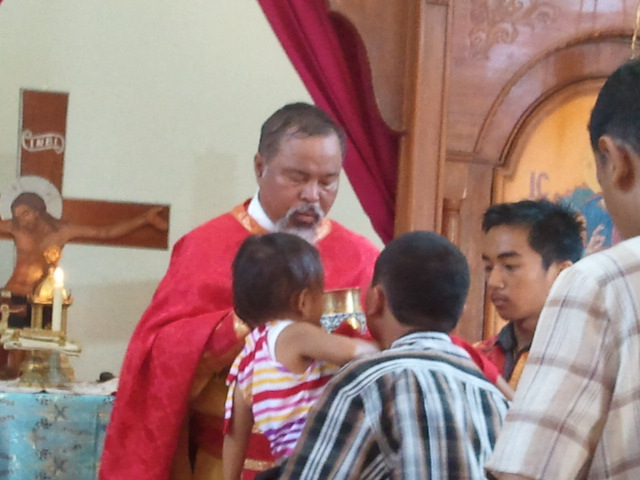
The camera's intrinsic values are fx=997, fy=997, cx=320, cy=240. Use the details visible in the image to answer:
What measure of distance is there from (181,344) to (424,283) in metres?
0.93

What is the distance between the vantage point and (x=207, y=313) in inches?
95.0

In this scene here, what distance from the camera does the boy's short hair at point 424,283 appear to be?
61.9 inches

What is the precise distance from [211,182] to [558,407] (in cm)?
328

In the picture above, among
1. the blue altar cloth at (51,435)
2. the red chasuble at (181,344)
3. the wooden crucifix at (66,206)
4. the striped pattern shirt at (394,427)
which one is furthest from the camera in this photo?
the wooden crucifix at (66,206)

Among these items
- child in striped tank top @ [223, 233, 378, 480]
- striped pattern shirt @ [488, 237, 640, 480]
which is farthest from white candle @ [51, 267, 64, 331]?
striped pattern shirt @ [488, 237, 640, 480]

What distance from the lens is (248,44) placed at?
170 inches

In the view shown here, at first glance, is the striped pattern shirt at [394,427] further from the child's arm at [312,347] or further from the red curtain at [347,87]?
the red curtain at [347,87]

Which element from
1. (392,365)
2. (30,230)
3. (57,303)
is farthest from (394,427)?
(30,230)

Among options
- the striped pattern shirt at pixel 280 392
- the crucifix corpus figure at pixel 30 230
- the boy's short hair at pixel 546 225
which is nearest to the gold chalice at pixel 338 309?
the striped pattern shirt at pixel 280 392

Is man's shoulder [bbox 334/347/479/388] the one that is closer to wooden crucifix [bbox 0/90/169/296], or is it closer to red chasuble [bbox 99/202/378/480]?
red chasuble [bbox 99/202/378/480]

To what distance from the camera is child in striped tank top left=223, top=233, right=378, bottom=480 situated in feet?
5.92

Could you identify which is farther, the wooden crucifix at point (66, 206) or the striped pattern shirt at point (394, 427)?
the wooden crucifix at point (66, 206)

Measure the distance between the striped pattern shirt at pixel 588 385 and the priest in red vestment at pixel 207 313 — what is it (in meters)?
1.21

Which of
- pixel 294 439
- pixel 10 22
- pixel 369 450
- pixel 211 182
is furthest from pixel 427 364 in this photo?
pixel 10 22
